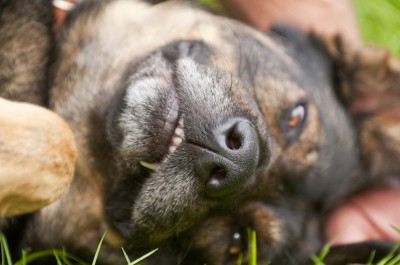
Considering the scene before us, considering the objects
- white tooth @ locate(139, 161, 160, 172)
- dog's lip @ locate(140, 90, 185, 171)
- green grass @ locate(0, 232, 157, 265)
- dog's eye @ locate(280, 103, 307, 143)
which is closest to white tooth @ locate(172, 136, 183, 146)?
dog's lip @ locate(140, 90, 185, 171)

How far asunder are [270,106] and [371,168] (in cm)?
92

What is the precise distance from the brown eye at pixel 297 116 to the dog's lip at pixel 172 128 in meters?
0.61

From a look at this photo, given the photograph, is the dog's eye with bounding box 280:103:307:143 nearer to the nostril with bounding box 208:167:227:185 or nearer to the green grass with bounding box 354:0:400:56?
the nostril with bounding box 208:167:227:185

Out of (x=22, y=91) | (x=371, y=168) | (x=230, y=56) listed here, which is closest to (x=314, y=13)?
(x=371, y=168)

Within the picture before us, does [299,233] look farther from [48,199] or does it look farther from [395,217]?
[48,199]

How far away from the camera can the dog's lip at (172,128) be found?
2143 millimetres

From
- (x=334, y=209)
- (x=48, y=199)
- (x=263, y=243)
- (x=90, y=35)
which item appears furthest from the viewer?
(x=334, y=209)

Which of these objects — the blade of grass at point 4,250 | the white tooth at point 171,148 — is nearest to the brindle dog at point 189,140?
the white tooth at point 171,148

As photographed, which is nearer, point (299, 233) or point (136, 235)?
point (136, 235)

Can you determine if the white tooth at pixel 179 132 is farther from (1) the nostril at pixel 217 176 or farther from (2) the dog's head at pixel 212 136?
(1) the nostril at pixel 217 176

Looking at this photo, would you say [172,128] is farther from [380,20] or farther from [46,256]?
[380,20]

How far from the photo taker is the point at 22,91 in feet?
8.35

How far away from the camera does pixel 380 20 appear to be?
4.64m

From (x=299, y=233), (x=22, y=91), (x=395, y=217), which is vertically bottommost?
(x=395, y=217)
